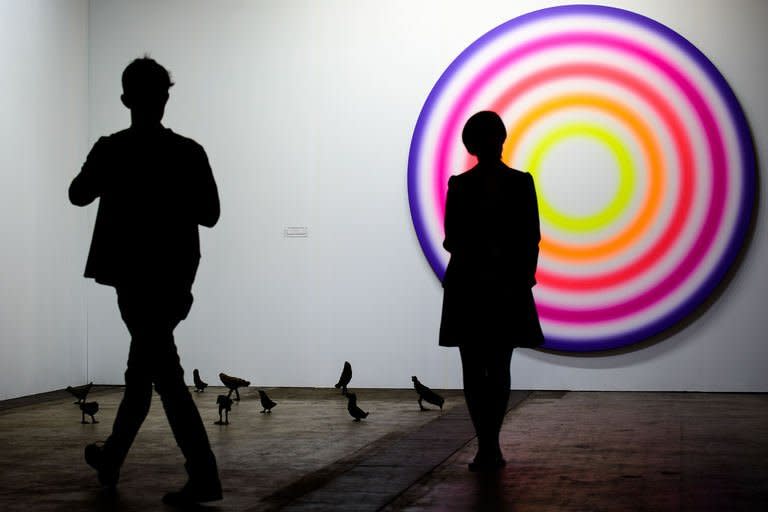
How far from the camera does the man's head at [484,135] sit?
3.75 meters

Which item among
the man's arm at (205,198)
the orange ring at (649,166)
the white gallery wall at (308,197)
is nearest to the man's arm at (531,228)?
the man's arm at (205,198)

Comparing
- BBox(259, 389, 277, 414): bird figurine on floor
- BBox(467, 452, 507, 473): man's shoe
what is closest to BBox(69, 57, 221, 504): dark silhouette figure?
BBox(467, 452, 507, 473): man's shoe

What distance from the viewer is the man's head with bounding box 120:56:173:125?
3.09 m

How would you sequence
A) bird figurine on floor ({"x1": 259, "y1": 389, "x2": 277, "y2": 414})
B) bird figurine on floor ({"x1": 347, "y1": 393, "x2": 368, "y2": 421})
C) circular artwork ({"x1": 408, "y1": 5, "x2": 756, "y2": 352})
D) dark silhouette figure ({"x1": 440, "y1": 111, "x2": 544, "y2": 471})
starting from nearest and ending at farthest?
1. dark silhouette figure ({"x1": 440, "y1": 111, "x2": 544, "y2": 471})
2. bird figurine on floor ({"x1": 347, "y1": 393, "x2": 368, "y2": 421})
3. bird figurine on floor ({"x1": 259, "y1": 389, "x2": 277, "y2": 414})
4. circular artwork ({"x1": 408, "y1": 5, "x2": 756, "y2": 352})

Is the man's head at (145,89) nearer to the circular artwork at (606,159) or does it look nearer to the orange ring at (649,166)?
the circular artwork at (606,159)

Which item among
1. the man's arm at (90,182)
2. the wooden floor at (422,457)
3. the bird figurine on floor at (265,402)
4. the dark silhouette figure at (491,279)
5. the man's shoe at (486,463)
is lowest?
the wooden floor at (422,457)

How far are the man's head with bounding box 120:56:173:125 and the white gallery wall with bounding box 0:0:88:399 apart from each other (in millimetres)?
3526

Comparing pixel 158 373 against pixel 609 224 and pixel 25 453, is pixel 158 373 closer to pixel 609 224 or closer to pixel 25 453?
pixel 25 453

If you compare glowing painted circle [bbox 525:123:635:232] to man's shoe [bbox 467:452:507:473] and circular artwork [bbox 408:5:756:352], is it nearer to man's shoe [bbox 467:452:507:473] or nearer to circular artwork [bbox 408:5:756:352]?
circular artwork [bbox 408:5:756:352]

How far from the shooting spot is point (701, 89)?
6.33 metres

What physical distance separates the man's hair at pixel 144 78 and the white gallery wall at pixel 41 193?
3547 millimetres

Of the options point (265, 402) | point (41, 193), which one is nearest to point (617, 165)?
point (265, 402)

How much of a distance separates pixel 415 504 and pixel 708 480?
103 centimetres

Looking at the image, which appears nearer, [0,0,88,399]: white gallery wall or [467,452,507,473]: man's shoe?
[467,452,507,473]: man's shoe
